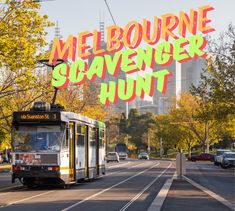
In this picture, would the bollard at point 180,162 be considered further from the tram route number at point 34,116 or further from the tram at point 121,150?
the tram at point 121,150

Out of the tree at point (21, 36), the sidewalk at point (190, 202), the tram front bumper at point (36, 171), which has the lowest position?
the sidewalk at point (190, 202)

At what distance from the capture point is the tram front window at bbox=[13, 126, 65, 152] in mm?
23609

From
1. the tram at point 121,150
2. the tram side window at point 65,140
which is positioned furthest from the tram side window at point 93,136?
the tram at point 121,150

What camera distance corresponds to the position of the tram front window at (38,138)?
77.5 ft

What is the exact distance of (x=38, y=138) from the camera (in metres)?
23.8

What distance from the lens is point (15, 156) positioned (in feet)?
78.1

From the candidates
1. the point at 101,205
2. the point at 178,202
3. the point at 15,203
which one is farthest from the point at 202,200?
the point at 15,203

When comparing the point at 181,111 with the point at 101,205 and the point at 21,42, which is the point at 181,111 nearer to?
the point at 21,42

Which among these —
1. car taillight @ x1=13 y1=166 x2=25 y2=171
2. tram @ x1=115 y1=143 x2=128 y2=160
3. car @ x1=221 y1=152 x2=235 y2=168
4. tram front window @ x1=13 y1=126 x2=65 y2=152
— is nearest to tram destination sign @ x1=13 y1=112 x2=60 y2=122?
tram front window @ x1=13 y1=126 x2=65 y2=152

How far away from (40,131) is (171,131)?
76101 mm

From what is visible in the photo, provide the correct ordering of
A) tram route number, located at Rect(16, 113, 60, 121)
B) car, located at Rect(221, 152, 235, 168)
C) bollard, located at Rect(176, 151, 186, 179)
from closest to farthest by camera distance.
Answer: tram route number, located at Rect(16, 113, 60, 121), bollard, located at Rect(176, 151, 186, 179), car, located at Rect(221, 152, 235, 168)

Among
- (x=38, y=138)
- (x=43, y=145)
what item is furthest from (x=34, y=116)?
(x=43, y=145)

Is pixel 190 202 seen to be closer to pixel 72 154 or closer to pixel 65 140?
pixel 65 140

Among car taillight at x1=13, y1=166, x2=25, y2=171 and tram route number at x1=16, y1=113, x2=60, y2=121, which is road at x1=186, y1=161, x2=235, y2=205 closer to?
tram route number at x1=16, y1=113, x2=60, y2=121
